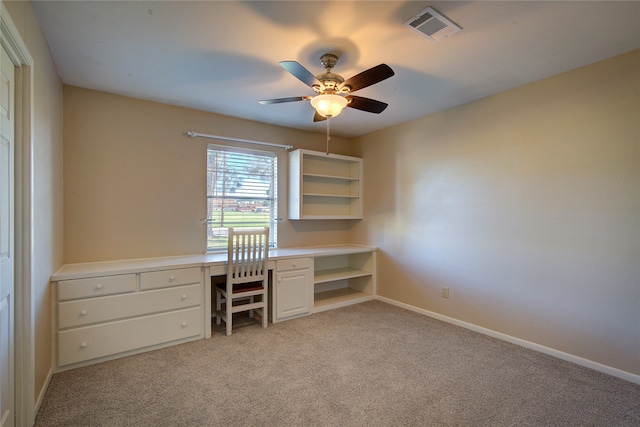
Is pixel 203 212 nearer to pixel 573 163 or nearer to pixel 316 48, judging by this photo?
pixel 316 48

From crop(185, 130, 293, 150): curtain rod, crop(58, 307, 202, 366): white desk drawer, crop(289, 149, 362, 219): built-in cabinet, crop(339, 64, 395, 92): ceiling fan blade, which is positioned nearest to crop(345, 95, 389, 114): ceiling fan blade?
crop(339, 64, 395, 92): ceiling fan blade

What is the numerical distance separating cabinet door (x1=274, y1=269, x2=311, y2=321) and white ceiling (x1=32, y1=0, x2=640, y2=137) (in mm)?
2004

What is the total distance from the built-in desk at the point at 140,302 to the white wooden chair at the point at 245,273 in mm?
144

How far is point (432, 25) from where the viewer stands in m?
1.89

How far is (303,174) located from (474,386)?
2945 millimetres

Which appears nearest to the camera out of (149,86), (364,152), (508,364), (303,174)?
(508,364)

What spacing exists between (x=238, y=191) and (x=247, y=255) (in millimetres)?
1033

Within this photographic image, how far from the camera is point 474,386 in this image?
2162mm

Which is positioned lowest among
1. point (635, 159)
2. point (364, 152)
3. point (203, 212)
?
point (203, 212)

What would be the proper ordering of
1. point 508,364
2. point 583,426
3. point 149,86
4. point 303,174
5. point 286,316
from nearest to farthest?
point 583,426 < point 508,364 < point 149,86 < point 286,316 < point 303,174

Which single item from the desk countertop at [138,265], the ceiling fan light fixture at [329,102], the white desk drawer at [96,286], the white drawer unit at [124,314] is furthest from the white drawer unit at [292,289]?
the ceiling fan light fixture at [329,102]

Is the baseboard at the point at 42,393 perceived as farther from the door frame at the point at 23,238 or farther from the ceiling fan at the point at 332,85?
the ceiling fan at the point at 332,85

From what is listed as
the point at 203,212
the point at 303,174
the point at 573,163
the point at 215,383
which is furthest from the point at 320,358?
the point at 573,163

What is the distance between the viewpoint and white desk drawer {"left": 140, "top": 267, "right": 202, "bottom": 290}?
2691 mm
